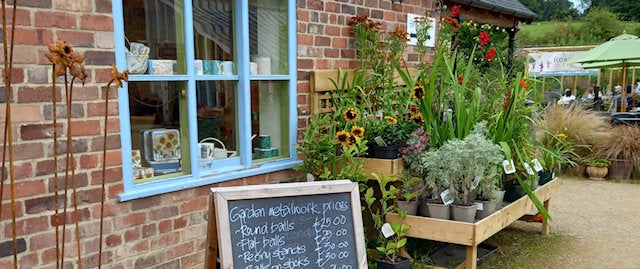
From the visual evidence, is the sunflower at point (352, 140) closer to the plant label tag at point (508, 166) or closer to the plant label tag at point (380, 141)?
the plant label tag at point (380, 141)

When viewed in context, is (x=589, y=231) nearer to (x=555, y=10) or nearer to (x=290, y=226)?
(x=290, y=226)

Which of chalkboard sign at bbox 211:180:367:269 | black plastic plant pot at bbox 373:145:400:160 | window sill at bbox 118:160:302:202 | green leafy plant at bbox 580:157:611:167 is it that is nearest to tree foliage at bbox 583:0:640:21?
green leafy plant at bbox 580:157:611:167

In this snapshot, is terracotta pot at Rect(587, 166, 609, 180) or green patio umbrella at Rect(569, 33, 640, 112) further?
green patio umbrella at Rect(569, 33, 640, 112)

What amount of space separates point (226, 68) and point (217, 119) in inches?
13.2

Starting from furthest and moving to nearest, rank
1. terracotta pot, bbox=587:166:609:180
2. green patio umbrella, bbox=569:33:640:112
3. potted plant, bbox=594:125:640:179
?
green patio umbrella, bbox=569:33:640:112
terracotta pot, bbox=587:166:609:180
potted plant, bbox=594:125:640:179

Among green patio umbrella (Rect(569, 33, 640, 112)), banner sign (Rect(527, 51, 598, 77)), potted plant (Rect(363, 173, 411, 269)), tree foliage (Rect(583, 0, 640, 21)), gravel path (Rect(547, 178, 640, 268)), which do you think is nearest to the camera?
potted plant (Rect(363, 173, 411, 269))

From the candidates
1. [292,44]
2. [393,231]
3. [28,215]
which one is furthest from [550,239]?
[28,215]

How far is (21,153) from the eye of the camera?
2223 mm

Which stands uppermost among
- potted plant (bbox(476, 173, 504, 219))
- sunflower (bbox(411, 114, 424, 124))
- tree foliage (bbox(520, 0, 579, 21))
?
tree foliage (bbox(520, 0, 579, 21))

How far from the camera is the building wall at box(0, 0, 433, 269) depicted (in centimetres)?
222

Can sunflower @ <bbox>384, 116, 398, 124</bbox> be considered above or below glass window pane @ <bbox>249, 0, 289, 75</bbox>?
below

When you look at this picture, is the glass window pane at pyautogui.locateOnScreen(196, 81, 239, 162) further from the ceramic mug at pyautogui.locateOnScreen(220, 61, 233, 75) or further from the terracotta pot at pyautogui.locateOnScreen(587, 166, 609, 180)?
the terracotta pot at pyautogui.locateOnScreen(587, 166, 609, 180)

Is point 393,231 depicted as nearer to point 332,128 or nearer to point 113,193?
point 332,128

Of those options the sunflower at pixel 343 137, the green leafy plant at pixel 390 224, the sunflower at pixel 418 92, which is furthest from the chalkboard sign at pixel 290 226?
the sunflower at pixel 418 92
